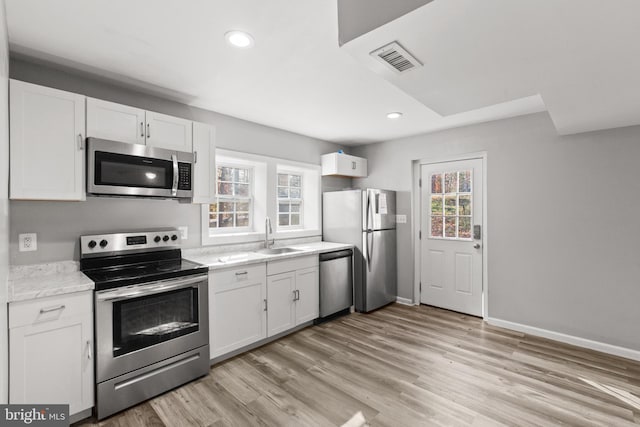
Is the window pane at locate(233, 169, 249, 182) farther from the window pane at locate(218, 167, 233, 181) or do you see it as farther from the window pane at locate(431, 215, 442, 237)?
the window pane at locate(431, 215, 442, 237)

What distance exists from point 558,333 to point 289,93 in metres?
3.63

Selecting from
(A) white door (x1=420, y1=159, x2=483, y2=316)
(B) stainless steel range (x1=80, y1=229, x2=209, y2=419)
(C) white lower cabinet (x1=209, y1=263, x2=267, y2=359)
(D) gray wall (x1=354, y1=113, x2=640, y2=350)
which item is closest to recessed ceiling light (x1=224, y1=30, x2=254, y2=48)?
(B) stainless steel range (x1=80, y1=229, x2=209, y2=419)

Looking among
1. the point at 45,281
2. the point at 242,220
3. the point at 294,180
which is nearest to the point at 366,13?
the point at 45,281

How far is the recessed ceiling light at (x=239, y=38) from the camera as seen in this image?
1.85 m

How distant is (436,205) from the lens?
13.7 ft

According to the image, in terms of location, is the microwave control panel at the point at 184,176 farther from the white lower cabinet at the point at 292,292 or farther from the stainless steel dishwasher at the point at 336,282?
the stainless steel dishwasher at the point at 336,282

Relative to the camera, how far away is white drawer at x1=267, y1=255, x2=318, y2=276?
3066 millimetres

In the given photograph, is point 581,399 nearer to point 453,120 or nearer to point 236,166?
point 453,120

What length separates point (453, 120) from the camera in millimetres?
3584

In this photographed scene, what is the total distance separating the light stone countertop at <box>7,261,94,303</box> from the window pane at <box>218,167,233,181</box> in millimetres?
1603

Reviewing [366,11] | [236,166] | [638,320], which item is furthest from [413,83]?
[638,320]

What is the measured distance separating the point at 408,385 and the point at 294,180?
2918mm

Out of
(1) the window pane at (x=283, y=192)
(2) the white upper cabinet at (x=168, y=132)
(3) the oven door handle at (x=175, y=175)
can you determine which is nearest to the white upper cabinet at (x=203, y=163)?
(2) the white upper cabinet at (x=168, y=132)

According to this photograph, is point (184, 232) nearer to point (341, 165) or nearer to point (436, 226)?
point (341, 165)
